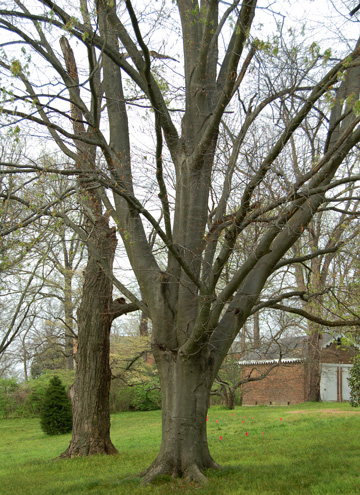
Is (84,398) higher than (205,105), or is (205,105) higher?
(205,105)

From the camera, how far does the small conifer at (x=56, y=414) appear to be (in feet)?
60.3

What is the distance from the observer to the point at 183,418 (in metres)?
6.40

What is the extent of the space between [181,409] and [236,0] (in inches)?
214

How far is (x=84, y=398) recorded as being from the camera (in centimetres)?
1016

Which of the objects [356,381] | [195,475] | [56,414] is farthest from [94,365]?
[356,381]

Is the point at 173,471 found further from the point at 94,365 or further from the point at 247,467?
the point at 94,365

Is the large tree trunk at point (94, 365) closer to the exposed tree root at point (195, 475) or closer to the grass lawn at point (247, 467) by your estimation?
the grass lawn at point (247, 467)

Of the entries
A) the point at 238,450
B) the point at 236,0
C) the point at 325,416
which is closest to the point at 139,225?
the point at 236,0

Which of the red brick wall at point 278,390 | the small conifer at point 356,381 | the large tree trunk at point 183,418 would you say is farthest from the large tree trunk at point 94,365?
the red brick wall at point 278,390

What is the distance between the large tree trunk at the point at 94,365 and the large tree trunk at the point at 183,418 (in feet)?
11.6

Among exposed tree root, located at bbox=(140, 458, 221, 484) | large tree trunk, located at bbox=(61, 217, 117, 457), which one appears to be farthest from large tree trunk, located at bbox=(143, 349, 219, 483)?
large tree trunk, located at bbox=(61, 217, 117, 457)

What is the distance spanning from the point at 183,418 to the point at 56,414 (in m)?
13.6

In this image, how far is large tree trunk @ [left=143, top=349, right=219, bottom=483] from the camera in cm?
625

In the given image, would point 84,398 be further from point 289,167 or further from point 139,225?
point 289,167
